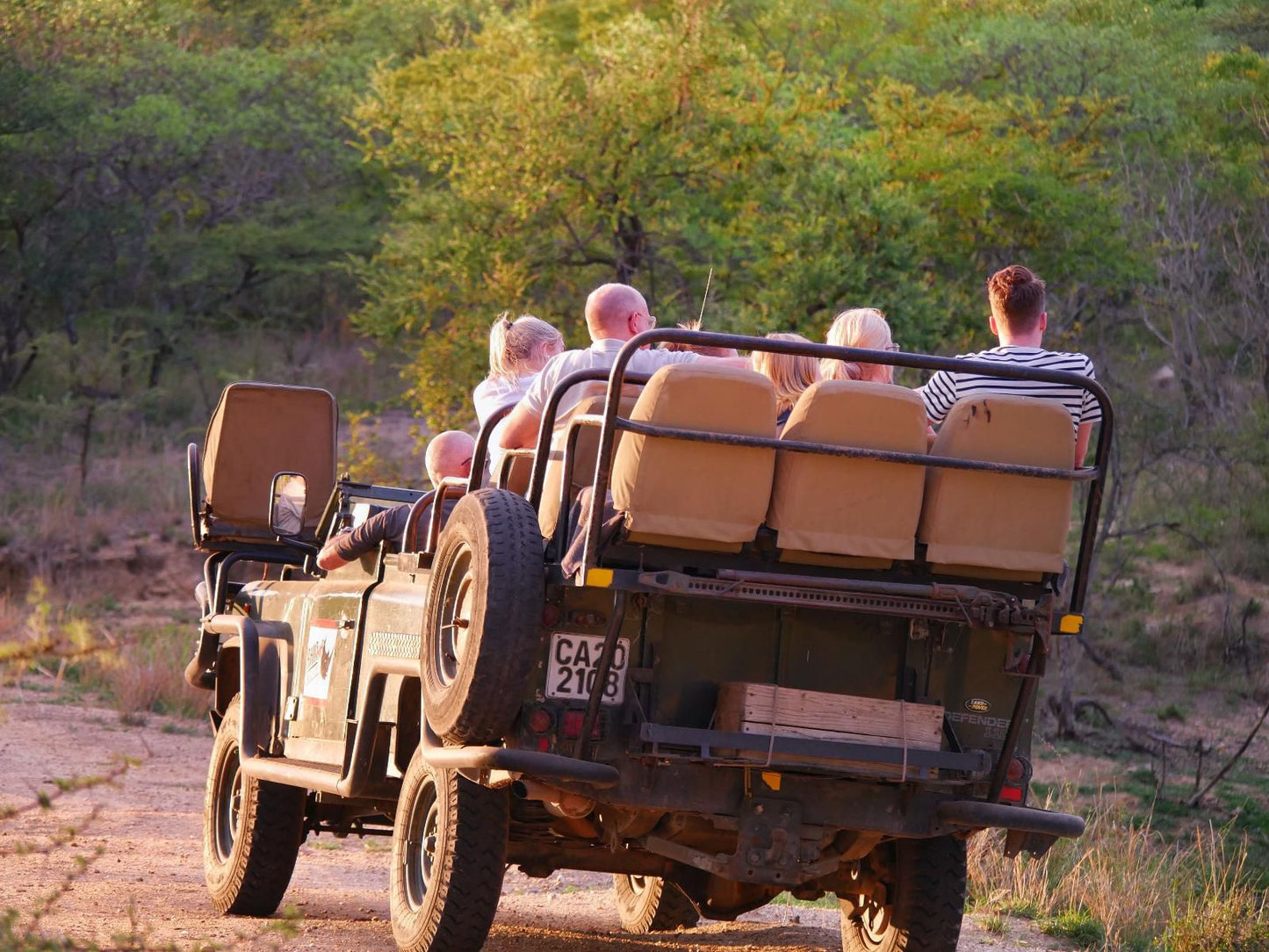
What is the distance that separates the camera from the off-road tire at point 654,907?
7266 millimetres

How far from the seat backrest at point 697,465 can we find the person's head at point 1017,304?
4.23 ft

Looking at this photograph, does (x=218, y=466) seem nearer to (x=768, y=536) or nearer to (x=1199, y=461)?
(x=768, y=536)

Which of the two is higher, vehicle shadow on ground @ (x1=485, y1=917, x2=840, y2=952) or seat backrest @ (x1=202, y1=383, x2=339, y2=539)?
seat backrest @ (x1=202, y1=383, x2=339, y2=539)

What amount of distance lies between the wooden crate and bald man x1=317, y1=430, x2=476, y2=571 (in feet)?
4.21

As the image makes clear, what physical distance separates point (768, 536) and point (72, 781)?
87.2 inches

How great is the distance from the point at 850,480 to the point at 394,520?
175 cm

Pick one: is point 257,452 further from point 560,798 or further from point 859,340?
point 560,798

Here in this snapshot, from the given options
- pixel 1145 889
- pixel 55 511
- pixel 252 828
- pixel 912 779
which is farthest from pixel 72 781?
pixel 55 511

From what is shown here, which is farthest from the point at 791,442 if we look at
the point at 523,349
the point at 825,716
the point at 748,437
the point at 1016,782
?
the point at 523,349

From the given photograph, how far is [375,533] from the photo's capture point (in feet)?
20.1

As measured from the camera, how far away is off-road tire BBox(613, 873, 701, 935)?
23.8 feet

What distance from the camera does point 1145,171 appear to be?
1036 inches

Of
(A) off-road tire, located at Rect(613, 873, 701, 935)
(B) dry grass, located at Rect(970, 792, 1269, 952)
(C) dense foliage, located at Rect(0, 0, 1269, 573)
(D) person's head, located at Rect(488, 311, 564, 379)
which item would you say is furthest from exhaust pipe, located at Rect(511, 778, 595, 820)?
(C) dense foliage, located at Rect(0, 0, 1269, 573)

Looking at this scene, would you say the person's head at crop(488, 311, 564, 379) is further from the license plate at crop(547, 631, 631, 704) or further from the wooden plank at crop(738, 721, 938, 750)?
the wooden plank at crop(738, 721, 938, 750)
